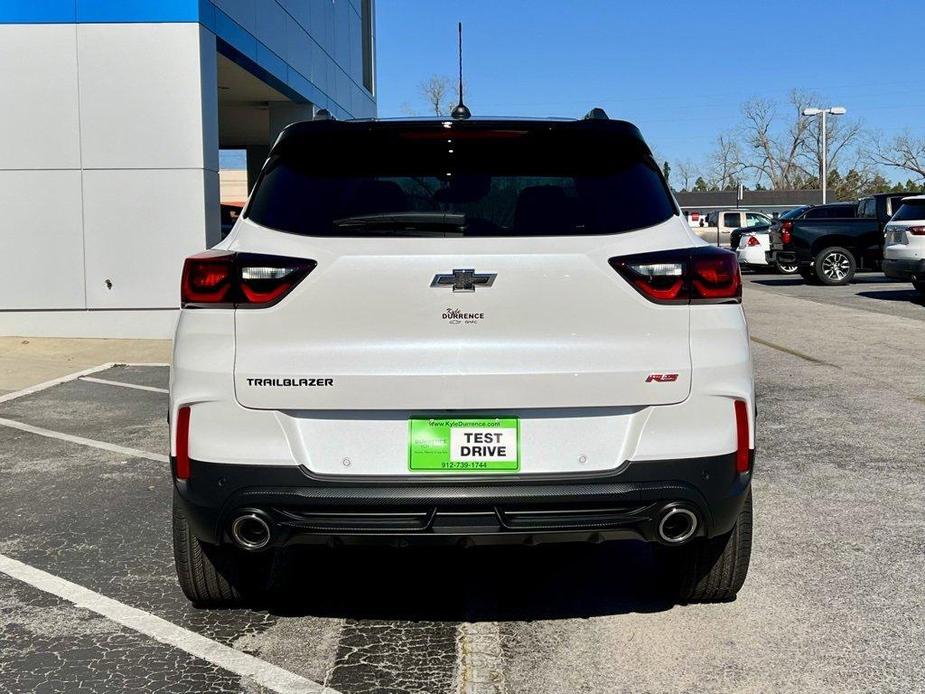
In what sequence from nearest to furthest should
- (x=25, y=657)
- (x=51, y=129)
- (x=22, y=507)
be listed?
(x=25, y=657) < (x=22, y=507) < (x=51, y=129)

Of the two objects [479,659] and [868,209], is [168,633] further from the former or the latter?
[868,209]

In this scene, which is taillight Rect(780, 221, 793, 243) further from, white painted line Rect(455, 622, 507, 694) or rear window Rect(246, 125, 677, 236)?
white painted line Rect(455, 622, 507, 694)

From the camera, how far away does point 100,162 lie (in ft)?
45.5

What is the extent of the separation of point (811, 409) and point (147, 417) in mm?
5180

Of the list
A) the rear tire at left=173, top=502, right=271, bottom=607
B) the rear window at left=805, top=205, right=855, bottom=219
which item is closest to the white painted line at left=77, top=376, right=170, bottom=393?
the rear tire at left=173, top=502, right=271, bottom=607

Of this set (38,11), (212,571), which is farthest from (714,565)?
(38,11)

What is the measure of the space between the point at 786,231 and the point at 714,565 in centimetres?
2181

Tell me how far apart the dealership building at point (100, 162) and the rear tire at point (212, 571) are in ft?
33.6

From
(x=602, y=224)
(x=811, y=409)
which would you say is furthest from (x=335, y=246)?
(x=811, y=409)

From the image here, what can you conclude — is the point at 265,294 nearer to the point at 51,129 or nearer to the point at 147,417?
the point at 147,417

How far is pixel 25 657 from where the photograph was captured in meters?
3.71

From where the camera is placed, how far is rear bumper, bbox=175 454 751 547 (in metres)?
3.31

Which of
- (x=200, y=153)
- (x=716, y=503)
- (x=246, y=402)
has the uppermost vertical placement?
(x=200, y=153)

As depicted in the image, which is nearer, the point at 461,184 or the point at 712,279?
the point at 712,279
